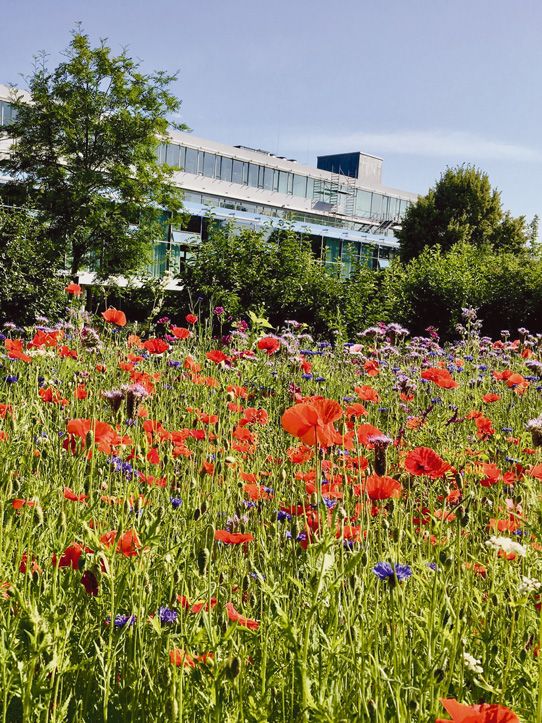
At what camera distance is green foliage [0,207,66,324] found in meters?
11.2

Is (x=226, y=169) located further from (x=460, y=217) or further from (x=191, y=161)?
(x=460, y=217)

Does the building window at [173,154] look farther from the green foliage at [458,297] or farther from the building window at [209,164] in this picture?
the green foliage at [458,297]

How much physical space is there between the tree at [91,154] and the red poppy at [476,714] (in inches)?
847

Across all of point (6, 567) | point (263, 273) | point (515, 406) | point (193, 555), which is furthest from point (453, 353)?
point (6, 567)

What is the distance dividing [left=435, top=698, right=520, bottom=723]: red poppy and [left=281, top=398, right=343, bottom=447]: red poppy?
2.44 feet

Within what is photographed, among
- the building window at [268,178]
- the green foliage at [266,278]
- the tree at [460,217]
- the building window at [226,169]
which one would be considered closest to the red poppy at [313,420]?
the green foliage at [266,278]

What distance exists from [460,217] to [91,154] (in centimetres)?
1952

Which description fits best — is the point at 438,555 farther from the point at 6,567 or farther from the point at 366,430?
the point at 6,567

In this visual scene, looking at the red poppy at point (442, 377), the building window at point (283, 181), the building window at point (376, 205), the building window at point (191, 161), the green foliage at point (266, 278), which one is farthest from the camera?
the building window at point (376, 205)

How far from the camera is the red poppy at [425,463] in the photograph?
1.98 metres

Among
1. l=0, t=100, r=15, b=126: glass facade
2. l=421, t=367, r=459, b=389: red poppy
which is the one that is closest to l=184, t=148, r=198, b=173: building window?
l=0, t=100, r=15, b=126: glass facade

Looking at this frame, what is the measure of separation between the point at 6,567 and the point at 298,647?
935 millimetres

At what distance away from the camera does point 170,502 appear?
244 cm

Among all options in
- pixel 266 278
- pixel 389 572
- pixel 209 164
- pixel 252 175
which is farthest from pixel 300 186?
pixel 389 572
